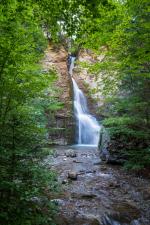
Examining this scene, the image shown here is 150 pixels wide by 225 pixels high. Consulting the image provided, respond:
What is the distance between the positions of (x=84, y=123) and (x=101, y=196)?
13.8m

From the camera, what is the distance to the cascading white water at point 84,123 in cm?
2034

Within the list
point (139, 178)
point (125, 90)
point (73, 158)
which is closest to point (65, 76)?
point (73, 158)

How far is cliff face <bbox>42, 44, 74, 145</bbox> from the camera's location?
65.4 feet

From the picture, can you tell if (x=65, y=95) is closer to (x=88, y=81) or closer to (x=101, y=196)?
(x=88, y=81)

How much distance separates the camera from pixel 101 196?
7582 mm

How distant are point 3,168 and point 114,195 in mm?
3826

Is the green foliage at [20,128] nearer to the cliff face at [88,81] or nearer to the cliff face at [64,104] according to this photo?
the cliff face at [64,104]

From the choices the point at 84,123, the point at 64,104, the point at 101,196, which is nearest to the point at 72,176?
the point at 101,196

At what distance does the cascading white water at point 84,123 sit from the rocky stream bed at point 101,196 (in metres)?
8.89

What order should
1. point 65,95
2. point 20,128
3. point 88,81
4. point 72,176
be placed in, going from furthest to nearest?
point 88,81 → point 65,95 → point 72,176 → point 20,128

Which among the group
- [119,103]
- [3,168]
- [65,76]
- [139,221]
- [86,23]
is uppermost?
[65,76]

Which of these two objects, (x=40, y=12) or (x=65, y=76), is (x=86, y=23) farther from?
(x=65, y=76)

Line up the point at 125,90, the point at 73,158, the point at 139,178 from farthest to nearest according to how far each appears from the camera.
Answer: the point at 73,158 < the point at 125,90 < the point at 139,178

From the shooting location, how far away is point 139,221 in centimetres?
620
